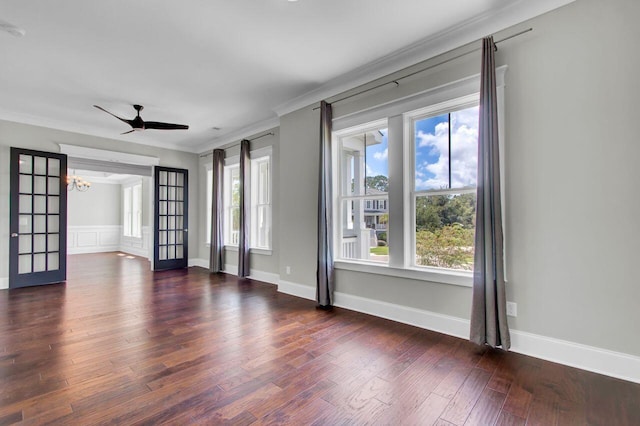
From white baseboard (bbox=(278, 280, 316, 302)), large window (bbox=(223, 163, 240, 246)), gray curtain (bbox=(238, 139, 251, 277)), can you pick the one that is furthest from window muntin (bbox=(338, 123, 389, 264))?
large window (bbox=(223, 163, 240, 246))

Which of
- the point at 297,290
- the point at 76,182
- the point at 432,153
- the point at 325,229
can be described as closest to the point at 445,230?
the point at 432,153

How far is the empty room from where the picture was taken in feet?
6.89

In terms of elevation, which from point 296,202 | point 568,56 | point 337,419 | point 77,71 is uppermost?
point 77,71

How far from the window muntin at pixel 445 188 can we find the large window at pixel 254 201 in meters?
3.02

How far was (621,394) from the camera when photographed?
2004mm

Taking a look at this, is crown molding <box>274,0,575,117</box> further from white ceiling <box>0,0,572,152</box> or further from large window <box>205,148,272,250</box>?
large window <box>205,148,272,250</box>

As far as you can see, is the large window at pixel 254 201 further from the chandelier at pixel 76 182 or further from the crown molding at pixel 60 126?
the chandelier at pixel 76 182

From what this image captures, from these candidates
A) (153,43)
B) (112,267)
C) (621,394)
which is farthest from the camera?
(112,267)

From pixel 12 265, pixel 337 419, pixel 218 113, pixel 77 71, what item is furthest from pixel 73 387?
pixel 12 265

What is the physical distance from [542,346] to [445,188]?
5.41 ft

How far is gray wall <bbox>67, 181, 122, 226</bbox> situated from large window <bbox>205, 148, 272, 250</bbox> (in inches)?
273

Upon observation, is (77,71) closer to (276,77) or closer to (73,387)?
(276,77)

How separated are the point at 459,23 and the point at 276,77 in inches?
86.3

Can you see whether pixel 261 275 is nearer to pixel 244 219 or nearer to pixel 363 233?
pixel 244 219
